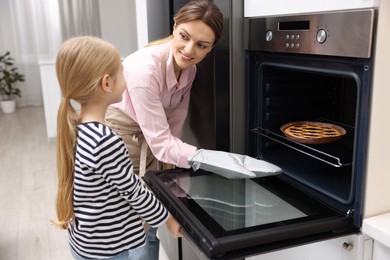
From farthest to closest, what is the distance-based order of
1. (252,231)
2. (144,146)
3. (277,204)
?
(144,146), (277,204), (252,231)

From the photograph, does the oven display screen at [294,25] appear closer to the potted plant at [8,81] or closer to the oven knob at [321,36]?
the oven knob at [321,36]

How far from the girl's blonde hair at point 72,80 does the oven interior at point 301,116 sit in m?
0.48

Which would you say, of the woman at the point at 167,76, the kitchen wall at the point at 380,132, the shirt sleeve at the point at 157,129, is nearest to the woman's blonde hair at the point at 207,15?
the woman at the point at 167,76

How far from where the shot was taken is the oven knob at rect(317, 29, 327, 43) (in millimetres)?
909

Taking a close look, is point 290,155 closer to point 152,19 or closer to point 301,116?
point 301,116

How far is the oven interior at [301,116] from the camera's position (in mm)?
1126

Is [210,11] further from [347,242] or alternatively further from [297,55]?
[347,242]

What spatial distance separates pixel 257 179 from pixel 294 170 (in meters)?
0.12

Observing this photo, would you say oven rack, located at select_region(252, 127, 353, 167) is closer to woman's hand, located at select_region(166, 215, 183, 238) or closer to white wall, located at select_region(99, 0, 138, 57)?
woman's hand, located at select_region(166, 215, 183, 238)

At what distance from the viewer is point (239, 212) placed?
3.26ft

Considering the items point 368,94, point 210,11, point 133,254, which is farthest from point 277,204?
point 210,11

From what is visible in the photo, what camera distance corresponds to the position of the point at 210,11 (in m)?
1.18

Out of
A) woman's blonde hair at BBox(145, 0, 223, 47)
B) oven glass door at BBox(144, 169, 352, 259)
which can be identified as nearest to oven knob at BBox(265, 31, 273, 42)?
woman's blonde hair at BBox(145, 0, 223, 47)

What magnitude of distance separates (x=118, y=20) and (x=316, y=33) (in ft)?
15.9
